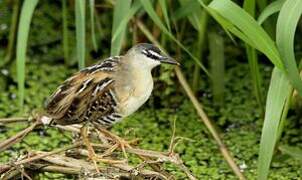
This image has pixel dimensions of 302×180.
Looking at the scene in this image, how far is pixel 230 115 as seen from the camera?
3871 millimetres

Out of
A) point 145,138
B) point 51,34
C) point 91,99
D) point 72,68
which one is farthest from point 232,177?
point 51,34

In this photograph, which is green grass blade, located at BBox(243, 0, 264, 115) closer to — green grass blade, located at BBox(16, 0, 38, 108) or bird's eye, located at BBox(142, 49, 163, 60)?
bird's eye, located at BBox(142, 49, 163, 60)

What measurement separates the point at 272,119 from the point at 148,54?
0.47 metres

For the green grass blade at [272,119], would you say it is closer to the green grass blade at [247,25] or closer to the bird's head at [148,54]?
the green grass blade at [247,25]

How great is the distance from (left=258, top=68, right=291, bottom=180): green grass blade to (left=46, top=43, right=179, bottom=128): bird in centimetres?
35

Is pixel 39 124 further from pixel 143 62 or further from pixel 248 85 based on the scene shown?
pixel 248 85

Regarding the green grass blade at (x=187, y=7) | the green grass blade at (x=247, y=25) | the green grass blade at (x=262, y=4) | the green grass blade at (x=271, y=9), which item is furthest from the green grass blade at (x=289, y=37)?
the green grass blade at (x=187, y=7)

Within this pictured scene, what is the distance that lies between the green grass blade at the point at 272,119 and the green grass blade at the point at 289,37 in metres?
0.07

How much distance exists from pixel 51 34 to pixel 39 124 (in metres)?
1.59

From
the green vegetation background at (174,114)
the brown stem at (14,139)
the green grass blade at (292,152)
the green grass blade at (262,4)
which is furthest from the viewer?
the green vegetation background at (174,114)

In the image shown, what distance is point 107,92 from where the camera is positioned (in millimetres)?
2924

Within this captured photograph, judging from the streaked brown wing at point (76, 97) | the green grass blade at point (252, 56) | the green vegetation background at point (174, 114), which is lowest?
the green vegetation background at point (174, 114)

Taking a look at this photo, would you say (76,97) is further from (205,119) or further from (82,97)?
(205,119)

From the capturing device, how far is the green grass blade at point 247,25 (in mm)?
2713
